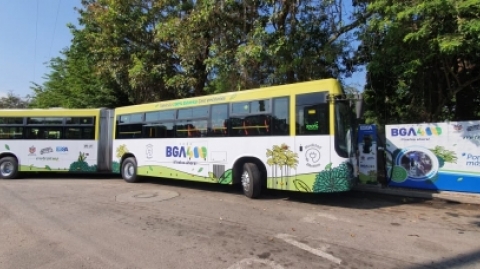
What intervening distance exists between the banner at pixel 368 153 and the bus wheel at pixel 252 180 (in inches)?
131

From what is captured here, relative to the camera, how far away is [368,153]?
1038 centimetres

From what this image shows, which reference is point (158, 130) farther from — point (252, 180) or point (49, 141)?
point (49, 141)

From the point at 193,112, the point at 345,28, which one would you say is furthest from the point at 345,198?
the point at 345,28

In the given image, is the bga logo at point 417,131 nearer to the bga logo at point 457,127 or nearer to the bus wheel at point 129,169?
the bga logo at point 457,127

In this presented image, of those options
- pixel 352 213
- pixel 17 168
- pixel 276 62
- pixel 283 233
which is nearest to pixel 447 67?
pixel 276 62

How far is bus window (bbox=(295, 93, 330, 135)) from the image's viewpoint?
789cm

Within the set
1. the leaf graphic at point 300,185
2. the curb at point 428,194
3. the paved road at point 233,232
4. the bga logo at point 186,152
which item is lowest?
the paved road at point 233,232

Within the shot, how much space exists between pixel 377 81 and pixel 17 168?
15828 mm

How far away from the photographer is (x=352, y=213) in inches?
300

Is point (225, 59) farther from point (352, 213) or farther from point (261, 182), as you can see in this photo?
point (352, 213)

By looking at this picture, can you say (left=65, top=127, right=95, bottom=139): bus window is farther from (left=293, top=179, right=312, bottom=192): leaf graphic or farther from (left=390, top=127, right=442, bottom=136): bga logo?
(left=390, top=127, right=442, bottom=136): bga logo

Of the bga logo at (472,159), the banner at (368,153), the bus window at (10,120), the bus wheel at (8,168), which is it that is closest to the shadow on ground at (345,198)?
the banner at (368,153)

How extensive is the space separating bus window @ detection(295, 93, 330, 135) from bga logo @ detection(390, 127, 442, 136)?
359 cm

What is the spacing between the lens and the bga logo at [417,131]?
30.8 feet
